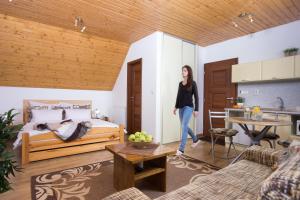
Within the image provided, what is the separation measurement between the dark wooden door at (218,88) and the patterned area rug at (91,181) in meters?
1.92

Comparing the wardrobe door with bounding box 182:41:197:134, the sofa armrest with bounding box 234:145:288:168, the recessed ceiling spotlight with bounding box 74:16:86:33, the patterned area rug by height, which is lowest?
the patterned area rug

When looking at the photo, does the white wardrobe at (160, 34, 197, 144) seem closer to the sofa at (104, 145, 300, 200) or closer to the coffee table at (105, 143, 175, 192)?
the coffee table at (105, 143, 175, 192)

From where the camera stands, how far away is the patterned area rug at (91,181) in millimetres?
1867

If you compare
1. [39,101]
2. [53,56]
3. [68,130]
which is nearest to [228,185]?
[68,130]

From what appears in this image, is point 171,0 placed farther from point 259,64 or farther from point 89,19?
point 259,64

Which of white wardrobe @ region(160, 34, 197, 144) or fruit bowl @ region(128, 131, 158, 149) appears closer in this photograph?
fruit bowl @ region(128, 131, 158, 149)

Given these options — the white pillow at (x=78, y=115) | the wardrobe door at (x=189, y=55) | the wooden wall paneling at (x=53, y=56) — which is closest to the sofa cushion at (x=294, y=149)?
the wardrobe door at (x=189, y=55)

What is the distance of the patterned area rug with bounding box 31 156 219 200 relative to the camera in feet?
6.13

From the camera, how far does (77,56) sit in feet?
14.3

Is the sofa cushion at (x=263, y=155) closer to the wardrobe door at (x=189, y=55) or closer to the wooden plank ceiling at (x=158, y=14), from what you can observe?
the wooden plank ceiling at (x=158, y=14)

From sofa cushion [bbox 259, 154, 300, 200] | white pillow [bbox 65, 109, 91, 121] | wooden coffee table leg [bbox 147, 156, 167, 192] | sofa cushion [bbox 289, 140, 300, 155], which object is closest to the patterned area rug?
wooden coffee table leg [bbox 147, 156, 167, 192]

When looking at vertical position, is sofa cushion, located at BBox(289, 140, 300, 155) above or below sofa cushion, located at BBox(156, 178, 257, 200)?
above

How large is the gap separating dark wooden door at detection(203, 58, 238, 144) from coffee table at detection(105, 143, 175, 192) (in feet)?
8.40

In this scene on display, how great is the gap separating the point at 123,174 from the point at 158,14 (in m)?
2.69
